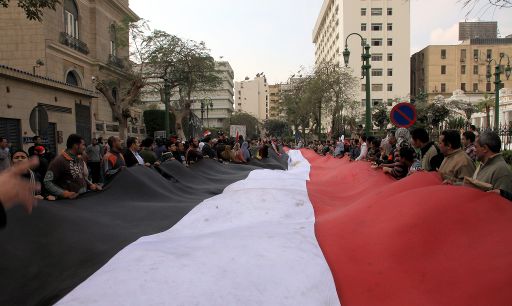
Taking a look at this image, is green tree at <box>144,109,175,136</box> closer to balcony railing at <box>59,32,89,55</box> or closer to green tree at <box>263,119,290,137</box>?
balcony railing at <box>59,32,89,55</box>

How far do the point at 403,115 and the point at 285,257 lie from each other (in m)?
8.09

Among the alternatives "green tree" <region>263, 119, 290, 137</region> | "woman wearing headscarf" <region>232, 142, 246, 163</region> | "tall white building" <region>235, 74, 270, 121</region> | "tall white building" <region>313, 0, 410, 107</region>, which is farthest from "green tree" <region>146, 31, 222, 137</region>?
"tall white building" <region>235, 74, 270, 121</region>

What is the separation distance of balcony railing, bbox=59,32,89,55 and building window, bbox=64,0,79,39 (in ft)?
1.60

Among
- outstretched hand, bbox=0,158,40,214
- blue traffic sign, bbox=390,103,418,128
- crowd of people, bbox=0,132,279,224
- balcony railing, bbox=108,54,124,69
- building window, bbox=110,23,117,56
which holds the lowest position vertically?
crowd of people, bbox=0,132,279,224

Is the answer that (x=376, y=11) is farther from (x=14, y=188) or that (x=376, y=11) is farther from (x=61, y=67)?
(x=14, y=188)

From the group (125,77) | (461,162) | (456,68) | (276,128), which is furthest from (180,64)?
(456,68)

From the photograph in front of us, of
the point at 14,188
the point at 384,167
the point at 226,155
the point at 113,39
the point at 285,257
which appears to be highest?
the point at 113,39

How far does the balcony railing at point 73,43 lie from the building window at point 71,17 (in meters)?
0.49

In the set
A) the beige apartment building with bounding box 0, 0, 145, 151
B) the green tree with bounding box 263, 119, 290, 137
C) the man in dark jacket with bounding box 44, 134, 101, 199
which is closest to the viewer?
the man in dark jacket with bounding box 44, 134, 101, 199

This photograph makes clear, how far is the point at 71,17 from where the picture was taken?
30.2 m

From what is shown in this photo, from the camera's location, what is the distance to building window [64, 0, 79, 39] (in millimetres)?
29413

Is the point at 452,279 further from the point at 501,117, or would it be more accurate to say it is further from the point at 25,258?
the point at 501,117

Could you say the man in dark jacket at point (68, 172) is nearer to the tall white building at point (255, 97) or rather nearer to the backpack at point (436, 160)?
the backpack at point (436, 160)

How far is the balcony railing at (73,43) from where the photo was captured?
28123 millimetres
